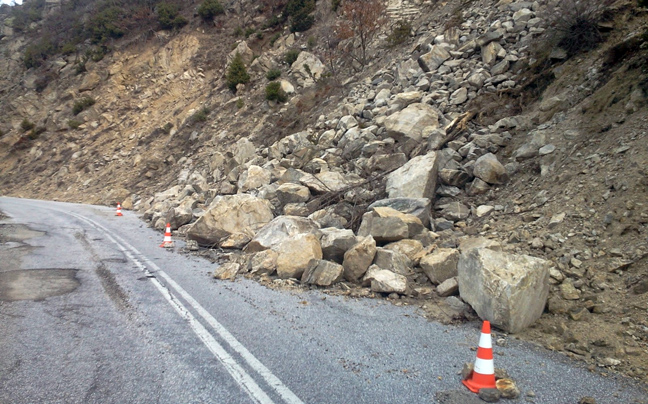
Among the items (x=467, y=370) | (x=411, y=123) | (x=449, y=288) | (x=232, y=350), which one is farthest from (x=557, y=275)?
(x=411, y=123)

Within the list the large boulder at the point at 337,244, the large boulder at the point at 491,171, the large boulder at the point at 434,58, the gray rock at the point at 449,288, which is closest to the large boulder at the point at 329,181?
the large boulder at the point at 491,171

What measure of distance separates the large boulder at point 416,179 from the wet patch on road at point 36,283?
22.5 ft

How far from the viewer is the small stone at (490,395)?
3.36m

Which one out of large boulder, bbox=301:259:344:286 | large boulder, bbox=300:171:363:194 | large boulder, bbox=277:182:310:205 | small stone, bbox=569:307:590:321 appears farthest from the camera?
large boulder, bbox=277:182:310:205

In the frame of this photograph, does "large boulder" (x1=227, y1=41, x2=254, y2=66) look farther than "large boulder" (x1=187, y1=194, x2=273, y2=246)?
Yes

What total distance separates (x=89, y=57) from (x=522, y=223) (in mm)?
38144

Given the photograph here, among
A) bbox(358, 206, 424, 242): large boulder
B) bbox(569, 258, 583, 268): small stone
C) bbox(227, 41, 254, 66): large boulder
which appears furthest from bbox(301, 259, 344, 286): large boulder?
bbox(227, 41, 254, 66): large boulder

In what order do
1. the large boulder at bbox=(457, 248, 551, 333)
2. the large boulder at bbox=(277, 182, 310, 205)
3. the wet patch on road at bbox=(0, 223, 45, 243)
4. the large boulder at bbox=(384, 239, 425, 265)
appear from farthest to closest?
1. the large boulder at bbox=(277, 182, 310, 205)
2. the wet patch on road at bbox=(0, 223, 45, 243)
3. the large boulder at bbox=(384, 239, 425, 265)
4. the large boulder at bbox=(457, 248, 551, 333)

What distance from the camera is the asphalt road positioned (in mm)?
3441

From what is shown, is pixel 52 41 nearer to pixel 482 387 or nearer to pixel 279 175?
pixel 279 175

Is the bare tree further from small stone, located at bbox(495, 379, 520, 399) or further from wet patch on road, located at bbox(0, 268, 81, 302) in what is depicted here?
small stone, located at bbox(495, 379, 520, 399)

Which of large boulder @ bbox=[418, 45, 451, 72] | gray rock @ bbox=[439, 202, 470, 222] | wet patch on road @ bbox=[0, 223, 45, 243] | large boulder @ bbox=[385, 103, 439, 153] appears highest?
large boulder @ bbox=[418, 45, 451, 72]

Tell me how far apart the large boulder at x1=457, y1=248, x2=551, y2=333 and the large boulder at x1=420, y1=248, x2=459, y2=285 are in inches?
39.0

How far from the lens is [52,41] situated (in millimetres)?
38188
